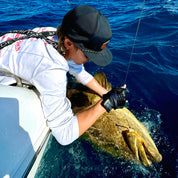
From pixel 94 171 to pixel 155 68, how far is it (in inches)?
124

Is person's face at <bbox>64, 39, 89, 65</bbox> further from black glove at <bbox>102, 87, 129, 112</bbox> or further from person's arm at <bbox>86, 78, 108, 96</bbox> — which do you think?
person's arm at <bbox>86, 78, 108, 96</bbox>

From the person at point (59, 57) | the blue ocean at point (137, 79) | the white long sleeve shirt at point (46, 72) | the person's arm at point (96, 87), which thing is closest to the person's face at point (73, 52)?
the person at point (59, 57)

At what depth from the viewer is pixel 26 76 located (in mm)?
1465

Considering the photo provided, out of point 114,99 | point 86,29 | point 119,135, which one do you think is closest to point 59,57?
point 86,29

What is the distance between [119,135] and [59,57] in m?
1.66

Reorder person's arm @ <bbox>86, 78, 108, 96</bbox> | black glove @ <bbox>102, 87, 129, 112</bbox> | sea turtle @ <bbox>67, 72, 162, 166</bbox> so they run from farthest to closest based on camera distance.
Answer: person's arm @ <bbox>86, 78, 108, 96</bbox> < sea turtle @ <bbox>67, 72, 162, 166</bbox> < black glove @ <bbox>102, 87, 129, 112</bbox>

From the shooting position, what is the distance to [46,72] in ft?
4.47

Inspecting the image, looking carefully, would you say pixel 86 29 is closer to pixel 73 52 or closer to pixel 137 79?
pixel 73 52

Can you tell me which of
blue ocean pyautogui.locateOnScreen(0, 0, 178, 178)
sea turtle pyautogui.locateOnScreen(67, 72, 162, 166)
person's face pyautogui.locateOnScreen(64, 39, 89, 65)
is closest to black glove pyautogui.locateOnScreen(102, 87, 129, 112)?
person's face pyautogui.locateOnScreen(64, 39, 89, 65)

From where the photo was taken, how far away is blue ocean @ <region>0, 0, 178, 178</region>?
2.42 metres

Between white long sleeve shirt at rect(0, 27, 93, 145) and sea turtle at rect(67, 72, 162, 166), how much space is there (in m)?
0.98

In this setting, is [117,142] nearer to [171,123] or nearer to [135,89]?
[171,123]

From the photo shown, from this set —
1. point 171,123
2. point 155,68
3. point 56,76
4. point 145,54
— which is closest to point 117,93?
point 56,76

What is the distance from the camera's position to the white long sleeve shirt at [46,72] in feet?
4.54
